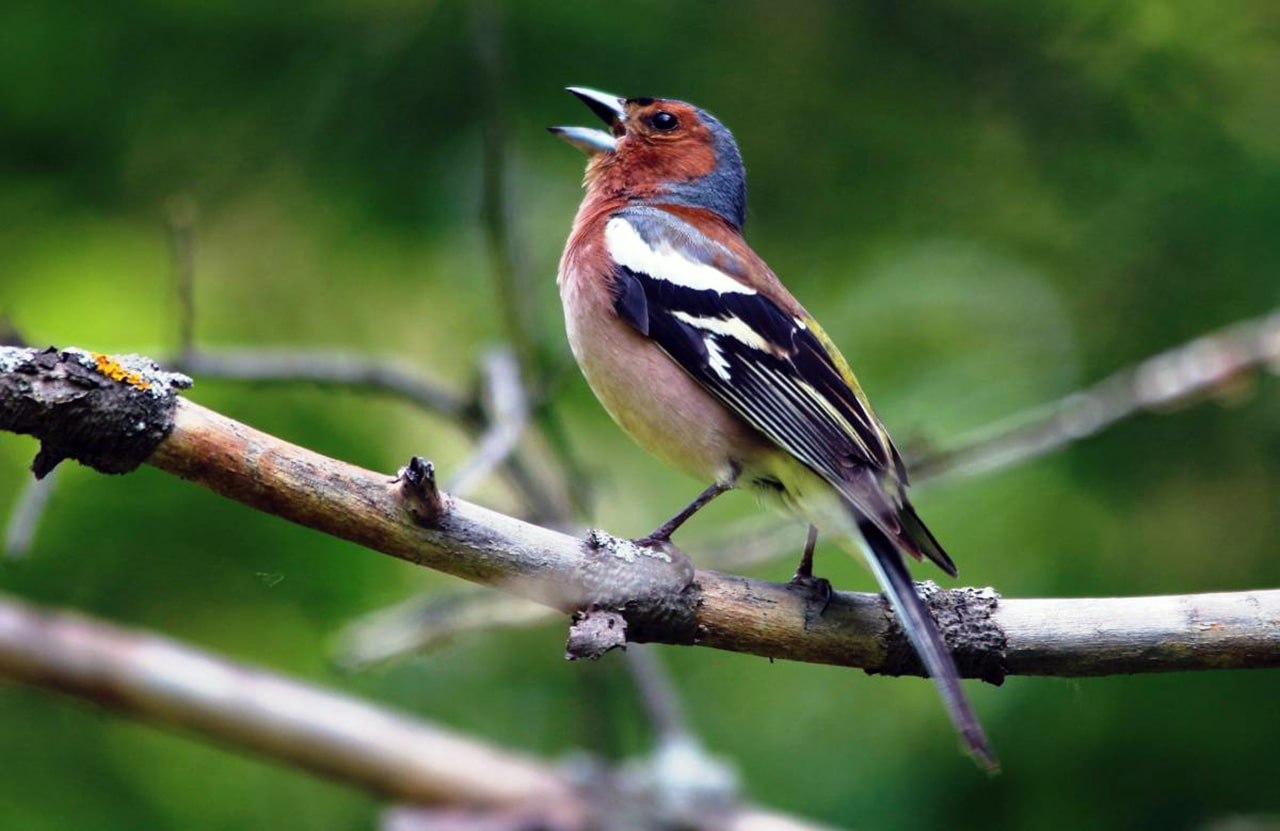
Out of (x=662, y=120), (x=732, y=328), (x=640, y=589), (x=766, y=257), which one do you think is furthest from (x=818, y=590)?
(x=766, y=257)

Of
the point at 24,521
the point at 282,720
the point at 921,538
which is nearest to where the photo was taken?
the point at 921,538

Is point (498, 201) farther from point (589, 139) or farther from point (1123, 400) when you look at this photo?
point (1123, 400)

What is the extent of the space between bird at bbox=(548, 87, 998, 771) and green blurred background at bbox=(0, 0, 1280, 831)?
93cm

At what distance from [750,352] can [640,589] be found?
1.16 m

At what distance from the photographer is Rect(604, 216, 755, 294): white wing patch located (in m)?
4.14

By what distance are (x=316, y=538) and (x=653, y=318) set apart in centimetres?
177

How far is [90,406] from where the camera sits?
2.59 m

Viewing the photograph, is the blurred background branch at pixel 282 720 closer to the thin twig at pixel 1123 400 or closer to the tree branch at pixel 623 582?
the thin twig at pixel 1123 400

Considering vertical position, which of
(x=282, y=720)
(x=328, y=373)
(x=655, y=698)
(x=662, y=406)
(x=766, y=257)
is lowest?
(x=282, y=720)

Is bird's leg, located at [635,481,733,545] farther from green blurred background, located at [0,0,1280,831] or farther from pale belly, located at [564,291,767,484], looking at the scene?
green blurred background, located at [0,0,1280,831]

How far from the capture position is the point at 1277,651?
2.87 meters

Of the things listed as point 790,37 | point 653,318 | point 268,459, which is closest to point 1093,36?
point 790,37

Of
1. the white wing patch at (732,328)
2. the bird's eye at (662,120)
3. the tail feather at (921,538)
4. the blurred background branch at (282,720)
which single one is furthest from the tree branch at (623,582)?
the bird's eye at (662,120)

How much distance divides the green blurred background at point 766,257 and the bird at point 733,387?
93cm
